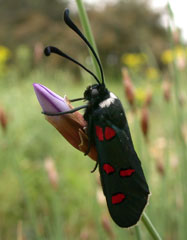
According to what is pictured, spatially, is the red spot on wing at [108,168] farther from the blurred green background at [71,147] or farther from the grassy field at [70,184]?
the grassy field at [70,184]

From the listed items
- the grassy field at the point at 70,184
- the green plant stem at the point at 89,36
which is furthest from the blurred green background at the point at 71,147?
the green plant stem at the point at 89,36

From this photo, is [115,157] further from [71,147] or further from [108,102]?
[71,147]

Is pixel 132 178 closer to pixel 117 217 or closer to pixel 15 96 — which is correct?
pixel 117 217

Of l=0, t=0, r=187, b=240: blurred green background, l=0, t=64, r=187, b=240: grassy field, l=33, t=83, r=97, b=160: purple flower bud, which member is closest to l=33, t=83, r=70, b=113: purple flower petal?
l=33, t=83, r=97, b=160: purple flower bud

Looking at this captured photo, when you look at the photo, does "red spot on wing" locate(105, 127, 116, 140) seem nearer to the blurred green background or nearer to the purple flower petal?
the purple flower petal

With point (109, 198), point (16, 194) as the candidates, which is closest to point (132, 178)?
point (109, 198)

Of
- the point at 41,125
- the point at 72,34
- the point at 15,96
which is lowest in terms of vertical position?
the point at 41,125

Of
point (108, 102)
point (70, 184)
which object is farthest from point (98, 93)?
point (70, 184)
